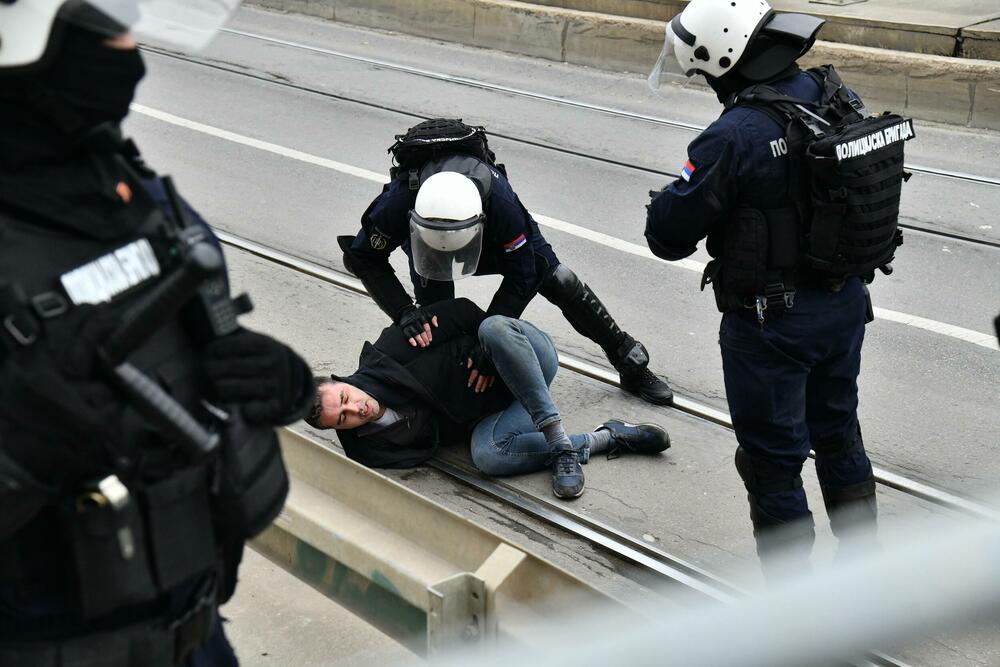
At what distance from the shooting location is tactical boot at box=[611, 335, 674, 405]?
5.56 m

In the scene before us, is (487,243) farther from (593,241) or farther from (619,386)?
(593,241)

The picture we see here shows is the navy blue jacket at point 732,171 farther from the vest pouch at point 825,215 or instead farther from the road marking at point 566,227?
the road marking at point 566,227

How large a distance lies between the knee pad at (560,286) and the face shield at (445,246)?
51 cm

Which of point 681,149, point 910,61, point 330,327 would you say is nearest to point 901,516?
point 330,327

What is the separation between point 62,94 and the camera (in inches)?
78.4

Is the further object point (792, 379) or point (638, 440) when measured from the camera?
point (638, 440)

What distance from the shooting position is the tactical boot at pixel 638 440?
16.7 ft

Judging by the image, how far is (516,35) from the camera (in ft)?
42.7

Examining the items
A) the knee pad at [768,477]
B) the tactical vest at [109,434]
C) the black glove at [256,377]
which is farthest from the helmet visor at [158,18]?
the knee pad at [768,477]

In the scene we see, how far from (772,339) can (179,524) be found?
91.1 inches

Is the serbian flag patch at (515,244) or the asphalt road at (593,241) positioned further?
the serbian flag patch at (515,244)

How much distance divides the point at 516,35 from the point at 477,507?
9.05 metres

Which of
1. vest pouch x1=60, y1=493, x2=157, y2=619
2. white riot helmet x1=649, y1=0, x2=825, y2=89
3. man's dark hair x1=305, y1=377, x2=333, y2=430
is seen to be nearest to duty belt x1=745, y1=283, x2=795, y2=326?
white riot helmet x1=649, y1=0, x2=825, y2=89

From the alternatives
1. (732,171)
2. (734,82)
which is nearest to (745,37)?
(734,82)
